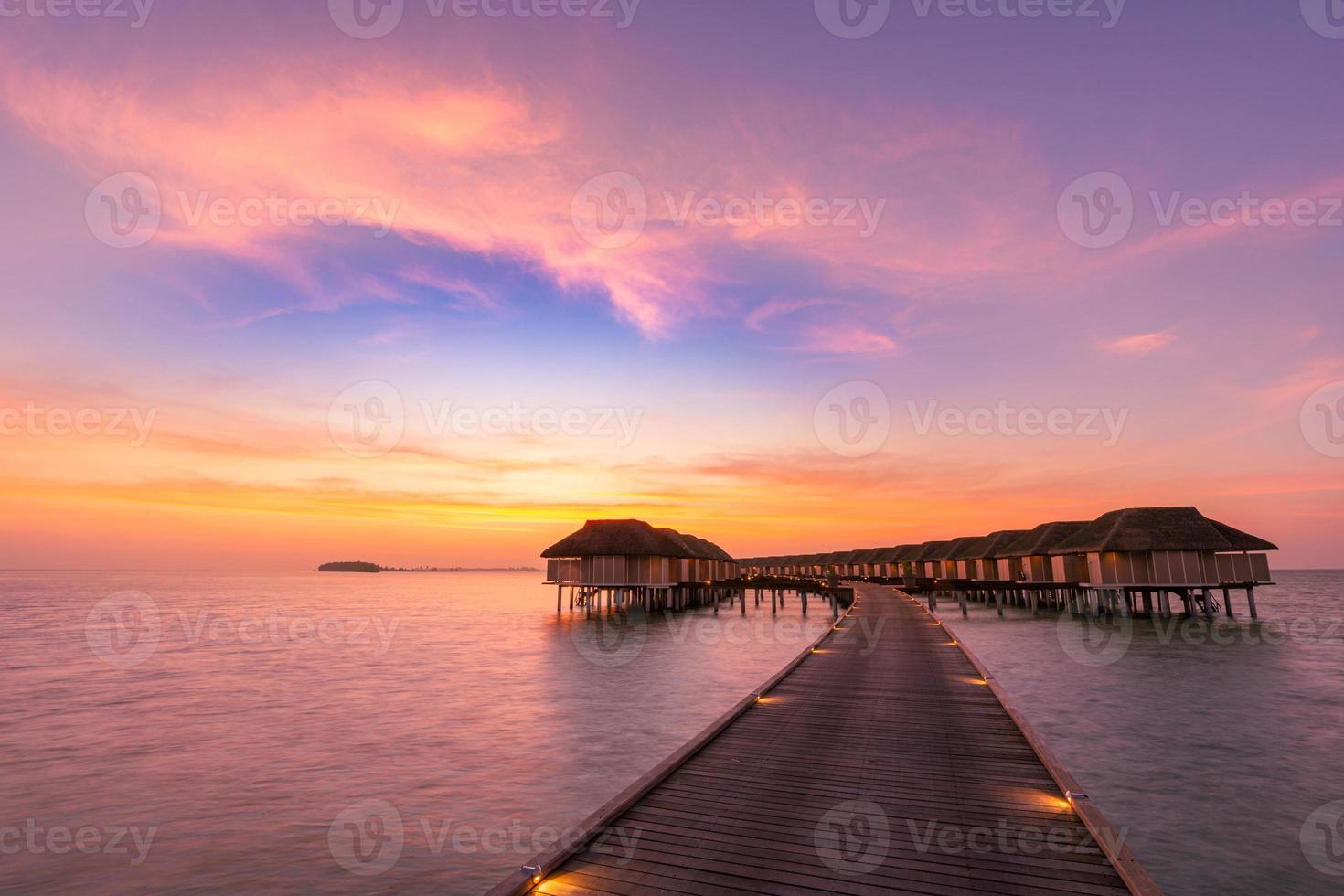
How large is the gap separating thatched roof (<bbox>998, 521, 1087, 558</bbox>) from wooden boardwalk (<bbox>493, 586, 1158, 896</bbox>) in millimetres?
42297

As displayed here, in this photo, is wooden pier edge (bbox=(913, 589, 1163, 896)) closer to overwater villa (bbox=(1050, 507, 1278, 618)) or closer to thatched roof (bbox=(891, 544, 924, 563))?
overwater villa (bbox=(1050, 507, 1278, 618))

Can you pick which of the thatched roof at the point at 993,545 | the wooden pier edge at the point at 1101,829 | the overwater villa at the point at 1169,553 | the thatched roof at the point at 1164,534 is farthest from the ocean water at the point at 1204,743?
the thatched roof at the point at 993,545

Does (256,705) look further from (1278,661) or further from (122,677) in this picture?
(1278,661)

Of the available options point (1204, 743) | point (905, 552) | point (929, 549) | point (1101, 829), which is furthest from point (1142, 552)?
point (905, 552)

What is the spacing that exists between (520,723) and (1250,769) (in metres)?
16.6

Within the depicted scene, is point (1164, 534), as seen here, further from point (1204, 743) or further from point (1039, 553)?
point (1204, 743)

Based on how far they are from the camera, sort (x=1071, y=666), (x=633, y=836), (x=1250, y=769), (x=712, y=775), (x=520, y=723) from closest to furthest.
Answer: (x=633, y=836), (x=712, y=775), (x=1250, y=769), (x=520, y=723), (x=1071, y=666)

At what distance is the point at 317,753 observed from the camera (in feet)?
50.5

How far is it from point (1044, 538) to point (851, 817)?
164ft

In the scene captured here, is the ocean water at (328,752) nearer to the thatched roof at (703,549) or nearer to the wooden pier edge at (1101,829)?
the wooden pier edge at (1101,829)

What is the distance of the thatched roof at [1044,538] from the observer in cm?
4925

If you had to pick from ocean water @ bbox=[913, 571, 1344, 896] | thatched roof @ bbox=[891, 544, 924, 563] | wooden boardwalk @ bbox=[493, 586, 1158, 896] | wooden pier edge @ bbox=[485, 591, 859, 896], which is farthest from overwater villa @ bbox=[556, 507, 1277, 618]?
wooden pier edge @ bbox=[485, 591, 859, 896]

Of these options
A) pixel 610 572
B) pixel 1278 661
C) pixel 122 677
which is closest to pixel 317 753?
pixel 122 677

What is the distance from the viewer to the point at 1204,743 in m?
15.3
